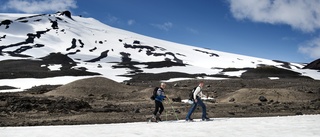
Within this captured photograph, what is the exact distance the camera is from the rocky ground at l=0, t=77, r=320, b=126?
82.2ft

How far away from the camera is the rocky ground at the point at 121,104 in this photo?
25.0 m

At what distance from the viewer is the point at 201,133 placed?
14.8 m

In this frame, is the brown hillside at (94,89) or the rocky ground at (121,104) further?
the brown hillside at (94,89)

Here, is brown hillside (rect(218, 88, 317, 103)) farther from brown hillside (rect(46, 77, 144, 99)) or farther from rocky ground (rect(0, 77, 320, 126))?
brown hillside (rect(46, 77, 144, 99))

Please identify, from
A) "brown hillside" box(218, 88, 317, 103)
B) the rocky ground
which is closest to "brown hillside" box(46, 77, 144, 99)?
the rocky ground

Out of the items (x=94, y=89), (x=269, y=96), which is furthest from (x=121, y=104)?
(x=269, y=96)

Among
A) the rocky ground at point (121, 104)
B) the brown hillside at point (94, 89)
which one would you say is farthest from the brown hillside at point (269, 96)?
the brown hillside at point (94, 89)

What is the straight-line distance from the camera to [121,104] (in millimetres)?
36688

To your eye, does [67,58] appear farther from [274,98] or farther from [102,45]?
[274,98]

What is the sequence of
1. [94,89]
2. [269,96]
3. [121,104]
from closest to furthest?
1. [121,104]
2. [269,96]
3. [94,89]

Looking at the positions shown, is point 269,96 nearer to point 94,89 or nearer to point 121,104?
point 121,104

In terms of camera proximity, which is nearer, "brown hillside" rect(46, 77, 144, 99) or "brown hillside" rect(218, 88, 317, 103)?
"brown hillside" rect(218, 88, 317, 103)

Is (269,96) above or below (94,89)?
above

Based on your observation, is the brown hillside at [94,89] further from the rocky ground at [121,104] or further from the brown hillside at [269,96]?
the brown hillside at [269,96]
